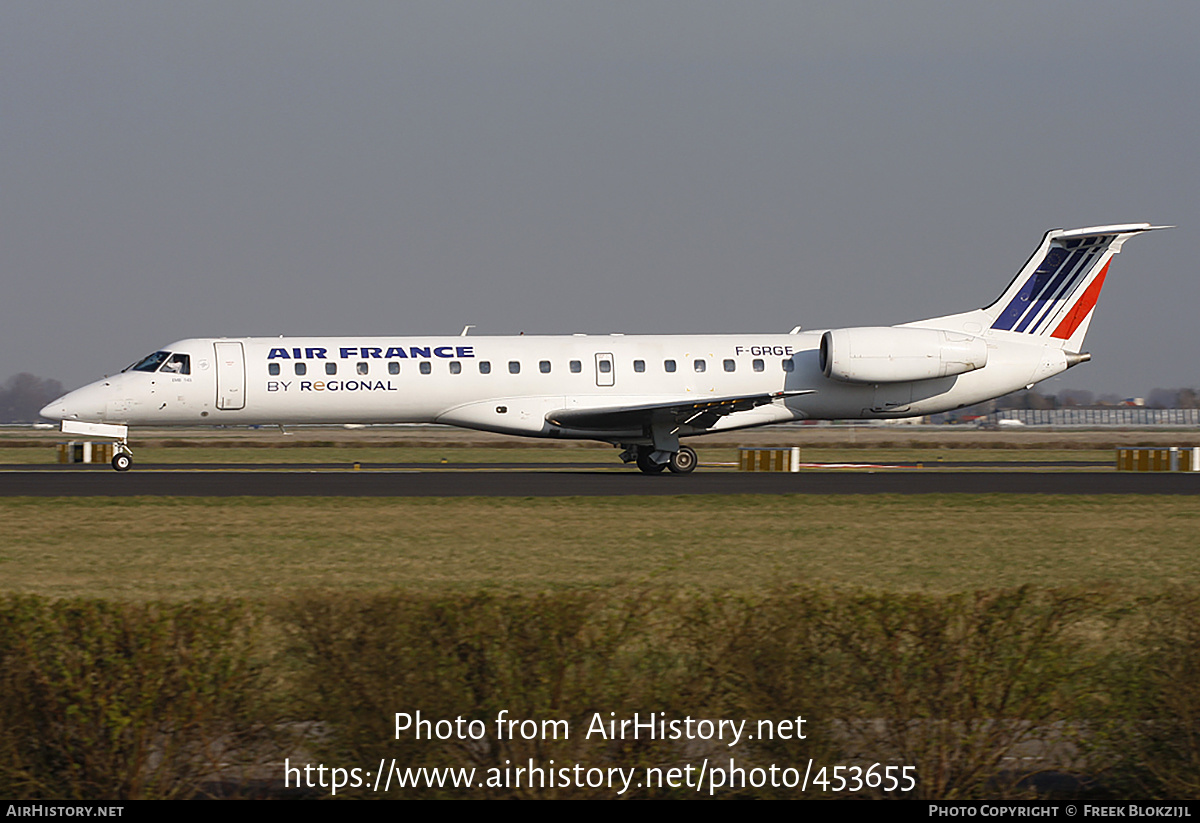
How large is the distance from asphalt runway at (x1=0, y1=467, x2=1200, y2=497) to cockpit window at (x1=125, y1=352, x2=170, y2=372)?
2.54 meters

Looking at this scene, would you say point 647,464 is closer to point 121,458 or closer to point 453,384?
point 453,384

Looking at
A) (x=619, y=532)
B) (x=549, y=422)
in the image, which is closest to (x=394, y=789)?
(x=619, y=532)

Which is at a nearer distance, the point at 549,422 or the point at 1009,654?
the point at 1009,654

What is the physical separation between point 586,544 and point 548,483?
1053cm

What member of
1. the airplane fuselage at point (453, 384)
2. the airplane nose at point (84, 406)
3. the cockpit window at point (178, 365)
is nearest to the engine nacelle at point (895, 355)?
the airplane fuselage at point (453, 384)

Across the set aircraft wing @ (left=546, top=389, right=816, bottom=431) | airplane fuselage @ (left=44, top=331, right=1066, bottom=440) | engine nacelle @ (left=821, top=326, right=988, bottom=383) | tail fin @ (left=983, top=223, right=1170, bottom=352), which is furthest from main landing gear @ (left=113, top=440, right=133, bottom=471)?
tail fin @ (left=983, top=223, right=1170, bottom=352)

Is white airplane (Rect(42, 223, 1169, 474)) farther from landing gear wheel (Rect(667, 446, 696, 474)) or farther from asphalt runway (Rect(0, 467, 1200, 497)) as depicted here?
asphalt runway (Rect(0, 467, 1200, 497))

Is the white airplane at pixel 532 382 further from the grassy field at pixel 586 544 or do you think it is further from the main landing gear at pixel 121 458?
the grassy field at pixel 586 544

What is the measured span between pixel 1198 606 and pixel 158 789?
5.00 m

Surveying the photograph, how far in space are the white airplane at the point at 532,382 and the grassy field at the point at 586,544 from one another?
322 inches

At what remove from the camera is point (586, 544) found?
51.8 feet

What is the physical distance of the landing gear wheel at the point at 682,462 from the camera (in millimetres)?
30422

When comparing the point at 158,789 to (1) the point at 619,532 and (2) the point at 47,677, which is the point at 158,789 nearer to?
(2) the point at 47,677

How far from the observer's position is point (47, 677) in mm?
5559
